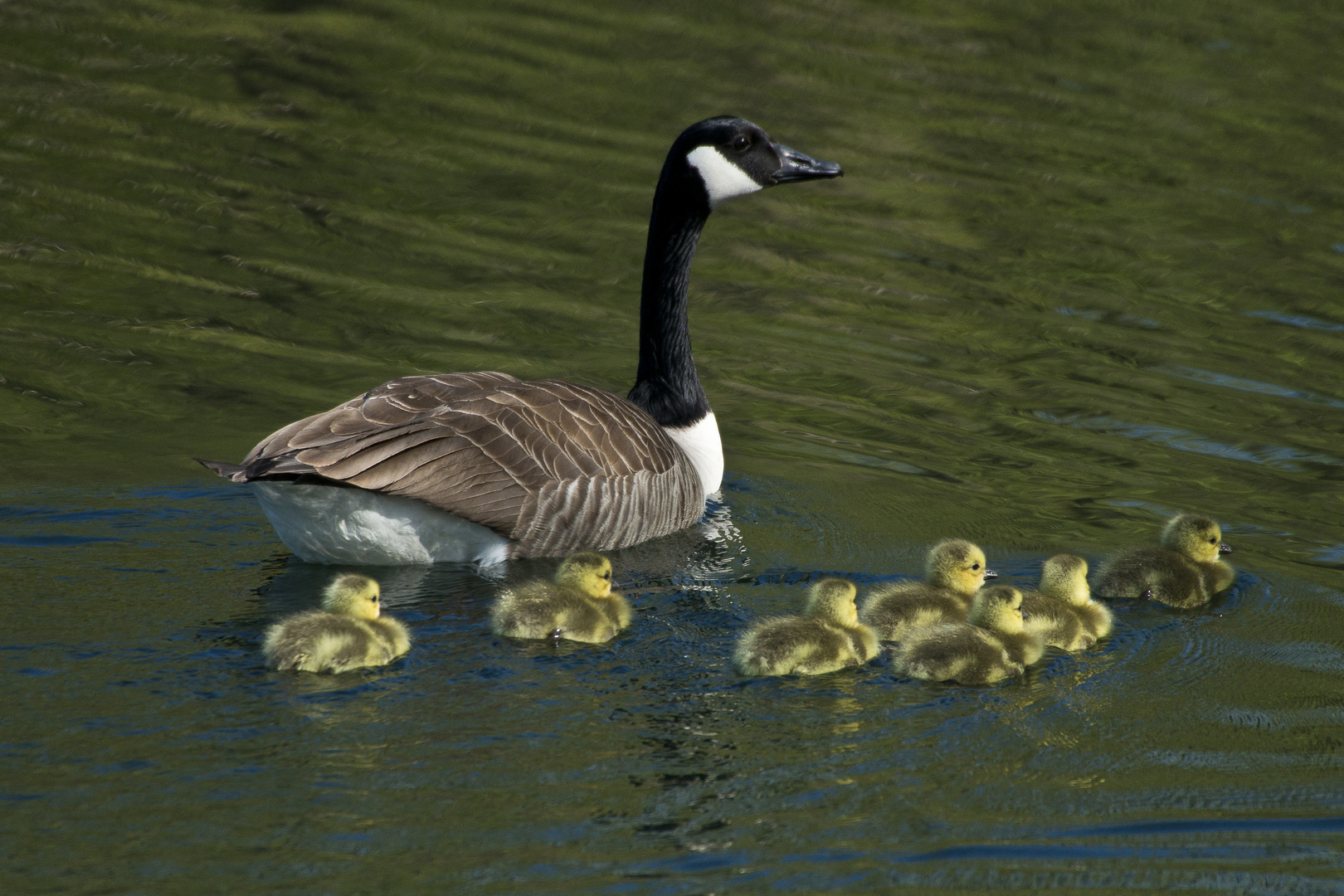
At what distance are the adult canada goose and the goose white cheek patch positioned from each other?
4.71 ft

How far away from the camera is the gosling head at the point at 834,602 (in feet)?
22.2

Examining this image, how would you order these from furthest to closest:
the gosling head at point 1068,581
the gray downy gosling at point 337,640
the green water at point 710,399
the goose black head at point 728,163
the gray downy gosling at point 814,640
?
the goose black head at point 728,163, the gosling head at point 1068,581, the gray downy gosling at point 814,640, the gray downy gosling at point 337,640, the green water at point 710,399

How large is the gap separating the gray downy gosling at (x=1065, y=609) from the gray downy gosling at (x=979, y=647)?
6.4 inches

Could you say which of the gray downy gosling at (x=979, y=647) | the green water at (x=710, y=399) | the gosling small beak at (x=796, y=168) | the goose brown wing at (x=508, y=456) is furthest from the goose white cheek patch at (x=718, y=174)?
the gray downy gosling at (x=979, y=647)

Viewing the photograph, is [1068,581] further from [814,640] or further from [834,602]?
[814,640]

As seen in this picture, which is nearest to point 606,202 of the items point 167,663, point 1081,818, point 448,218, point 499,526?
point 448,218

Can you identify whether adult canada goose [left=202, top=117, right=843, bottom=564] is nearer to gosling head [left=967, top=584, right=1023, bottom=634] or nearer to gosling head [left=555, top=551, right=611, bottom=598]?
gosling head [left=555, top=551, right=611, bottom=598]

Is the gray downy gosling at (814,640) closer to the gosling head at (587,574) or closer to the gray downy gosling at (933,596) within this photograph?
the gray downy gosling at (933,596)

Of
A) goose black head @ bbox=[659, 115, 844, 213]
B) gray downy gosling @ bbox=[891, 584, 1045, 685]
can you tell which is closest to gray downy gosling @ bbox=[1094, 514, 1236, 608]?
gray downy gosling @ bbox=[891, 584, 1045, 685]

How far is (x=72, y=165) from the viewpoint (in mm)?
13820

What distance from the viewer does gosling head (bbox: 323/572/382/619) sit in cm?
664

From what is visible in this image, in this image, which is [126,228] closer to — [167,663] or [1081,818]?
[167,663]

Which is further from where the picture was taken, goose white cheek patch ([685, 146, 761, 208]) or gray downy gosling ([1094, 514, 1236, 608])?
goose white cheek patch ([685, 146, 761, 208])

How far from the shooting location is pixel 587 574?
7.06 meters
